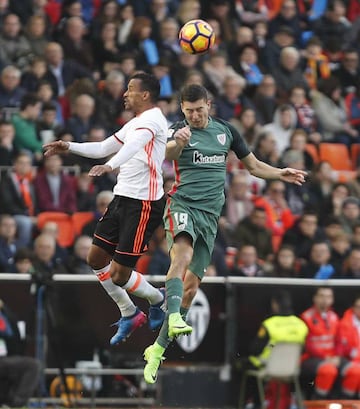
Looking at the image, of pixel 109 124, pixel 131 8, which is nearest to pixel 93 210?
pixel 109 124

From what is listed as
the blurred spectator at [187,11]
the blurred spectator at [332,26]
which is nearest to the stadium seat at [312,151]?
the blurred spectator at [187,11]

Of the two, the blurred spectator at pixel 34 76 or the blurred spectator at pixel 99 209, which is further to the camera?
the blurred spectator at pixel 34 76

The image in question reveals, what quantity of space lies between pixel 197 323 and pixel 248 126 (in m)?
4.32

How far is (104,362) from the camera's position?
17000 millimetres

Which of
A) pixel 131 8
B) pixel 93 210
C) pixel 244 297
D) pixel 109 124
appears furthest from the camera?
pixel 131 8

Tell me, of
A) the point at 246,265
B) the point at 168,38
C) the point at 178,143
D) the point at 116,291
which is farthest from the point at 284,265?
the point at 178,143

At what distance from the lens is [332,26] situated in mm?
25125

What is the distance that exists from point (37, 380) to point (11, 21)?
247 inches

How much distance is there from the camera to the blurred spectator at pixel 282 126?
21.3 metres

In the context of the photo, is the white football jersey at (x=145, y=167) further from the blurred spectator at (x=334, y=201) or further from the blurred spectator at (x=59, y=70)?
the blurred spectator at (x=334, y=201)

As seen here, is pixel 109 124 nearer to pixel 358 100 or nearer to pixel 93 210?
pixel 93 210

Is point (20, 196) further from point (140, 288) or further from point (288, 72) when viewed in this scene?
point (288, 72)

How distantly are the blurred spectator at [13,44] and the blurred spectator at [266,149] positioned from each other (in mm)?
3542

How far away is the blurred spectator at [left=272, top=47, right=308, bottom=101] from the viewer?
75.2 feet
